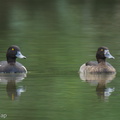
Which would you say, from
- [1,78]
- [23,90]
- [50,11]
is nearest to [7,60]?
[1,78]

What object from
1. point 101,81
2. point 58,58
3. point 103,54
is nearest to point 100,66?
point 103,54

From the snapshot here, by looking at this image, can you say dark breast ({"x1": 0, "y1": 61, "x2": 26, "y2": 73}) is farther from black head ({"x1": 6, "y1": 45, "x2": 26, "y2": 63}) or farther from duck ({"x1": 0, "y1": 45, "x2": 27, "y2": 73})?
black head ({"x1": 6, "y1": 45, "x2": 26, "y2": 63})

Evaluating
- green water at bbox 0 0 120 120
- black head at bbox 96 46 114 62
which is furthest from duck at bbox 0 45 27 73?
black head at bbox 96 46 114 62

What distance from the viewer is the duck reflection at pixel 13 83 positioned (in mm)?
14573

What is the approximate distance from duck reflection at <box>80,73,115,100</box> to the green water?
0.02 m

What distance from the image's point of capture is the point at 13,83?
16.0 metres

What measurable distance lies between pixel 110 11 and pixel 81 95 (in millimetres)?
19948

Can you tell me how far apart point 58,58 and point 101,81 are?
300cm

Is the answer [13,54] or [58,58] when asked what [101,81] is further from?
[58,58]

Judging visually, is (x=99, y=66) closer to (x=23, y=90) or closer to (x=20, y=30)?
(x=23, y=90)

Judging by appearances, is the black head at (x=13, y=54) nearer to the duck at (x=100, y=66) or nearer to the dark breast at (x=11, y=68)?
the dark breast at (x=11, y=68)

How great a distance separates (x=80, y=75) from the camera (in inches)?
677

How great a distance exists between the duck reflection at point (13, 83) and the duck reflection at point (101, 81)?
1.52 m

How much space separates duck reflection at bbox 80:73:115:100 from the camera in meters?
14.6
